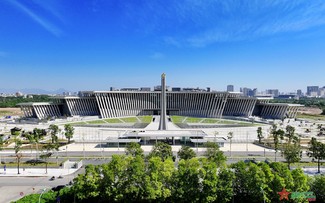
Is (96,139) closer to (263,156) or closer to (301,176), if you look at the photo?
(263,156)

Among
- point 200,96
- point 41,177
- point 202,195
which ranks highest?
point 200,96

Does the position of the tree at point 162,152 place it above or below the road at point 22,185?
above

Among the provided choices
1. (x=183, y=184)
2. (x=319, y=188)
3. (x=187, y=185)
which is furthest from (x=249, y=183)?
(x=319, y=188)

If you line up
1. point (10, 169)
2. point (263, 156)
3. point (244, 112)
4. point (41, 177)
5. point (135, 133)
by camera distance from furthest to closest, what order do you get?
point (244, 112), point (135, 133), point (263, 156), point (10, 169), point (41, 177)

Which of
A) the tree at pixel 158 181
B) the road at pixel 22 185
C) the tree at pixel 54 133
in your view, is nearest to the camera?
the tree at pixel 158 181

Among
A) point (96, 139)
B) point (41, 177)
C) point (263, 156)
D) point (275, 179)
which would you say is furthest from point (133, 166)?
point (96, 139)

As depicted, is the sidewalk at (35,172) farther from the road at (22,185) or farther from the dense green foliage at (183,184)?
the dense green foliage at (183,184)

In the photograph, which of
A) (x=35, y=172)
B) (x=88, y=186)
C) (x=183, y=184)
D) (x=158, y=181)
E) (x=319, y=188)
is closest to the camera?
(x=183, y=184)

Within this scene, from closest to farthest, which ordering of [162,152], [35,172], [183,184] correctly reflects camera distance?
[183,184] < [162,152] < [35,172]

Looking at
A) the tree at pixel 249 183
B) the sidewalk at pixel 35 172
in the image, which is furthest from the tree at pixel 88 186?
the tree at pixel 249 183

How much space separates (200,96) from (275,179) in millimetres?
102067

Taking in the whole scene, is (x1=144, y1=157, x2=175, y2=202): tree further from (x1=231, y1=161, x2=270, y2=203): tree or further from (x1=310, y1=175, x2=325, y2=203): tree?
(x1=310, y1=175, x2=325, y2=203): tree

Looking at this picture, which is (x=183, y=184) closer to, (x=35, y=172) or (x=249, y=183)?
(x=249, y=183)

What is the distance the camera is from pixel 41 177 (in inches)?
1738
